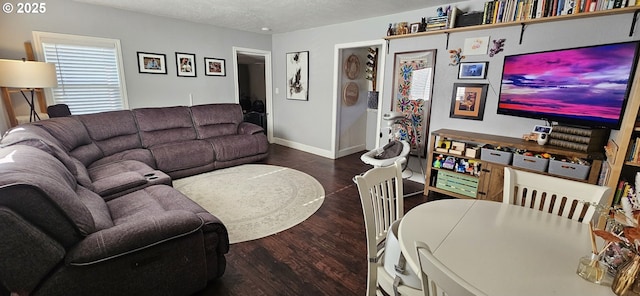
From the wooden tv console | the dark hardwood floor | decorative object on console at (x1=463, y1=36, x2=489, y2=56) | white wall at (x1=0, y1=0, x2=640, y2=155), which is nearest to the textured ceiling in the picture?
white wall at (x1=0, y1=0, x2=640, y2=155)

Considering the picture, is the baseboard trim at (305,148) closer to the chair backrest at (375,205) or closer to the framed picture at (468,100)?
the framed picture at (468,100)

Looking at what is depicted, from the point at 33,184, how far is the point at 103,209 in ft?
2.56

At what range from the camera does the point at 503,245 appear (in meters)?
1.08

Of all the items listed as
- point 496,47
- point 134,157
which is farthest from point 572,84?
point 134,157

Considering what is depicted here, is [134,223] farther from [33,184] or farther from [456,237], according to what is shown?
[456,237]

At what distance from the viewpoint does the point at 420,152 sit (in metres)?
3.84

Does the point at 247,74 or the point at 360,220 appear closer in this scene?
the point at 360,220

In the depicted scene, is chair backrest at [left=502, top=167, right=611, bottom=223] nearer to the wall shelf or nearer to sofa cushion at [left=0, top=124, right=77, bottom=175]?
the wall shelf

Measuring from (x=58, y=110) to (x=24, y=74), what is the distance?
660 mm

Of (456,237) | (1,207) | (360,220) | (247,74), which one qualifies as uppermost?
(247,74)

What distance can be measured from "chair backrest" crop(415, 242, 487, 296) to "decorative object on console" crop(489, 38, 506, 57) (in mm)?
3068

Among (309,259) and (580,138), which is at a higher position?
(580,138)

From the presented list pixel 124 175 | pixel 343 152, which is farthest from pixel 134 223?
pixel 343 152

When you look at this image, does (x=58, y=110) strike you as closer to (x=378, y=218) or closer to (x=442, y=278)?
(x=378, y=218)
